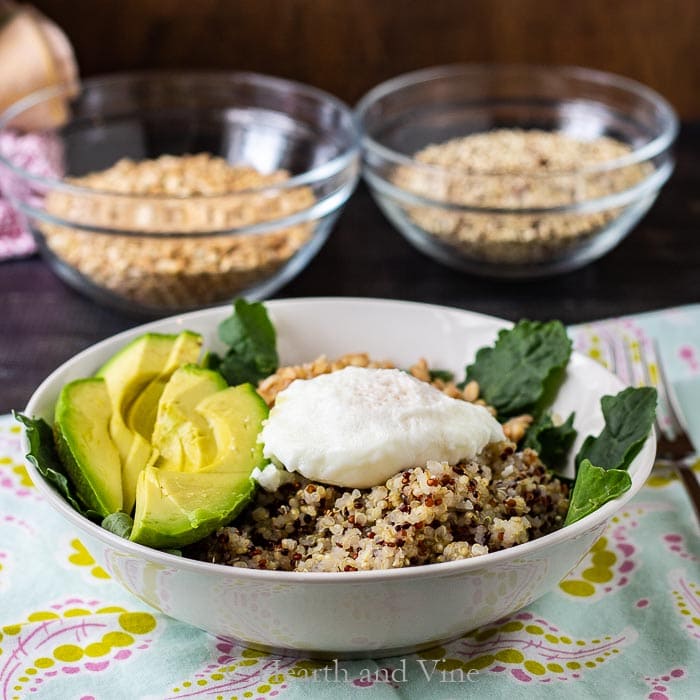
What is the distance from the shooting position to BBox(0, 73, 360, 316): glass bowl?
82.4 inches

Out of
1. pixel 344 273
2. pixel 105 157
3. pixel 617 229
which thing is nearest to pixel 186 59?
pixel 105 157

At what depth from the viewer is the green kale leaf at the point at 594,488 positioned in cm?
127

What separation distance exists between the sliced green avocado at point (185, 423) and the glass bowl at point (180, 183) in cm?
63

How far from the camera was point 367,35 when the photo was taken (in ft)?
9.91

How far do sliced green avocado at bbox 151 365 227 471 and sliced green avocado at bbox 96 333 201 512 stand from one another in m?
0.03

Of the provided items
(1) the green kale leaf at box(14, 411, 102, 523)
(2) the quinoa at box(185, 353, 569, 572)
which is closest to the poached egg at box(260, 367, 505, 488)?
(2) the quinoa at box(185, 353, 569, 572)

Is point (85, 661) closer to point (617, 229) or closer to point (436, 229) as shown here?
point (436, 229)

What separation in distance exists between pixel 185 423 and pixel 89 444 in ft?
0.41

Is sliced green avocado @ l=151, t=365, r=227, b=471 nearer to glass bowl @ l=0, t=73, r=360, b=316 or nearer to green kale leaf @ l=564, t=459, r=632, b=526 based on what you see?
green kale leaf @ l=564, t=459, r=632, b=526

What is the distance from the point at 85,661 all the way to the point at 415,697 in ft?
1.31

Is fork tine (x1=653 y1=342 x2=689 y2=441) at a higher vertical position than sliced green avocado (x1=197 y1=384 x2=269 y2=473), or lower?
lower

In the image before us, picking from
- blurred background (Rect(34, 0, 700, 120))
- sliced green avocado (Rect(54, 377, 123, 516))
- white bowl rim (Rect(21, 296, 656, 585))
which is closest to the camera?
white bowl rim (Rect(21, 296, 656, 585))

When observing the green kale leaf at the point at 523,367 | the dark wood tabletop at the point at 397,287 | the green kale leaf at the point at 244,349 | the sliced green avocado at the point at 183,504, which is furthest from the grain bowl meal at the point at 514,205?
the sliced green avocado at the point at 183,504

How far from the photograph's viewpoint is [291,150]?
8.66 feet
